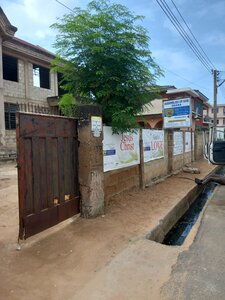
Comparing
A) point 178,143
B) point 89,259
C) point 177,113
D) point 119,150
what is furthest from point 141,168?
point 177,113

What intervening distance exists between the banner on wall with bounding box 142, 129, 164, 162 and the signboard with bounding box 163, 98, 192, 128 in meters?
3.94

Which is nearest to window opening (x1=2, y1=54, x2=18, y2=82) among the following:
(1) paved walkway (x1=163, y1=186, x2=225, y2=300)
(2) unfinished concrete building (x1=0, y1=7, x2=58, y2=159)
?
(2) unfinished concrete building (x1=0, y1=7, x2=58, y2=159)

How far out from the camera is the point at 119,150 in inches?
261

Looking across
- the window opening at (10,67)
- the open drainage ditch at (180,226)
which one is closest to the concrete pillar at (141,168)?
the open drainage ditch at (180,226)

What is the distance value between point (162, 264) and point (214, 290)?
77 centimetres

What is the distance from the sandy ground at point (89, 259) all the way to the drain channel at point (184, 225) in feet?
1.79

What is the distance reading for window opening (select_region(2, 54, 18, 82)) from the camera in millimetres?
16578

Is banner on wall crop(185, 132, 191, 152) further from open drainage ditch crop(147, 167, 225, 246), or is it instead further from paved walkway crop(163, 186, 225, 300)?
paved walkway crop(163, 186, 225, 300)

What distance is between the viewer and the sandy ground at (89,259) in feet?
9.64

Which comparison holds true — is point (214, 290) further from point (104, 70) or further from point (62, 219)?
point (104, 70)

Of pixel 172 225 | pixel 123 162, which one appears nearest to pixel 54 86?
pixel 123 162

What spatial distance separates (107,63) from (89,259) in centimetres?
405

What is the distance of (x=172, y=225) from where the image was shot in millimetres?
6160

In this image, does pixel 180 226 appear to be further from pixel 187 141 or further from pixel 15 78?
pixel 15 78
